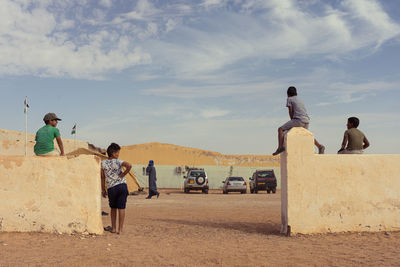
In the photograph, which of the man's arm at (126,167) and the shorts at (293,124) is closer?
the man's arm at (126,167)

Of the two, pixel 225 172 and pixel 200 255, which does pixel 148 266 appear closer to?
pixel 200 255

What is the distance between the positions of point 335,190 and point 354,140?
1.22 m

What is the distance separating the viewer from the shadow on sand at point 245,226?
9586 millimetres

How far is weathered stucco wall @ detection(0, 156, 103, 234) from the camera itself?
27.3 feet

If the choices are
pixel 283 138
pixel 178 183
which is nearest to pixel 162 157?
pixel 178 183

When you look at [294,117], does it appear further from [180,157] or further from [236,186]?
[180,157]

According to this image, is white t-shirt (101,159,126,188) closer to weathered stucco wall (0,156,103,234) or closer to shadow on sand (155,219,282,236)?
weathered stucco wall (0,156,103,234)

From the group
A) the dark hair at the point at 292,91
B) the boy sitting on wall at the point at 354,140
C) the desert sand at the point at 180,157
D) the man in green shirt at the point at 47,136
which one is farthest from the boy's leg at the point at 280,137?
the desert sand at the point at 180,157

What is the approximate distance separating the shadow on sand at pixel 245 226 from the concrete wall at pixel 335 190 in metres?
0.73

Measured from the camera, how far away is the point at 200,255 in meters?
6.59

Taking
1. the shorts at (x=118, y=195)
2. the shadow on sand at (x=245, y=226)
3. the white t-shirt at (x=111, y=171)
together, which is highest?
the white t-shirt at (x=111, y=171)

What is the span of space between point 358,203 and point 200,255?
409 cm

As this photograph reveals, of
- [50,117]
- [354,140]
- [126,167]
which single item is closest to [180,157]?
[354,140]

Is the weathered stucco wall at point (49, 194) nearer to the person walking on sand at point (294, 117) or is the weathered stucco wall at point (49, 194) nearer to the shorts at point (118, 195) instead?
the shorts at point (118, 195)
